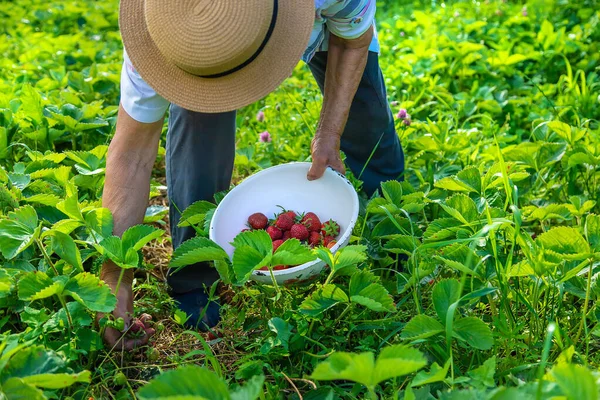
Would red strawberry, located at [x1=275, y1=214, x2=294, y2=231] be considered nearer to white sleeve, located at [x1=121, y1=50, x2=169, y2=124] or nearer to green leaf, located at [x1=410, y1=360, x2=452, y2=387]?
white sleeve, located at [x1=121, y1=50, x2=169, y2=124]

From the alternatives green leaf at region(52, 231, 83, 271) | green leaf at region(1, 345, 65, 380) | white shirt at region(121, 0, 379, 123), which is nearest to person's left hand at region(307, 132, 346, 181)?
white shirt at region(121, 0, 379, 123)

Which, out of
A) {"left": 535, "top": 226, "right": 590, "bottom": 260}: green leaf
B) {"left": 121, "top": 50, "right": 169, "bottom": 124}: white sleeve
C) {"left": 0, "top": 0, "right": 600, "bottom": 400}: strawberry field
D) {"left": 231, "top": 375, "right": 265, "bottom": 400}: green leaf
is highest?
{"left": 121, "top": 50, "right": 169, "bottom": 124}: white sleeve

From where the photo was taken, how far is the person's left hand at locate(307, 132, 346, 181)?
2.06 m

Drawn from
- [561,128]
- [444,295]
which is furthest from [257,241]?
[561,128]

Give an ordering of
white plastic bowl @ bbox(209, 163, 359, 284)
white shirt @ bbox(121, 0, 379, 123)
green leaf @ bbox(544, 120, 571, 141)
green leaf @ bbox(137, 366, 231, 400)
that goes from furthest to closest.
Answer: green leaf @ bbox(544, 120, 571, 141) < white plastic bowl @ bbox(209, 163, 359, 284) < white shirt @ bbox(121, 0, 379, 123) < green leaf @ bbox(137, 366, 231, 400)

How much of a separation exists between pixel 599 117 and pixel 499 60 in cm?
62

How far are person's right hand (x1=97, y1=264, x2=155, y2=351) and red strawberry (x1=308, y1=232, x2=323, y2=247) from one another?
0.46 m

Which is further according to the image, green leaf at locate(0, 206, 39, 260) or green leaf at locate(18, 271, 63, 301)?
green leaf at locate(0, 206, 39, 260)

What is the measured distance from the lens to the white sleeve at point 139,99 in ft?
5.70

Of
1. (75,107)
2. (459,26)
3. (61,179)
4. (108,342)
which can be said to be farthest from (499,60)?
(108,342)

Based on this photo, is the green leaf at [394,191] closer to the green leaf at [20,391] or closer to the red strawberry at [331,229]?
the red strawberry at [331,229]

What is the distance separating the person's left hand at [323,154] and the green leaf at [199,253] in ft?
1.48

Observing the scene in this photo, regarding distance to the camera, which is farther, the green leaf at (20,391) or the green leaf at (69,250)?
the green leaf at (69,250)

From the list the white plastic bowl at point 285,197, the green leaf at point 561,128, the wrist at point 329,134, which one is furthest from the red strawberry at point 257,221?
the green leaf at point 561,128
